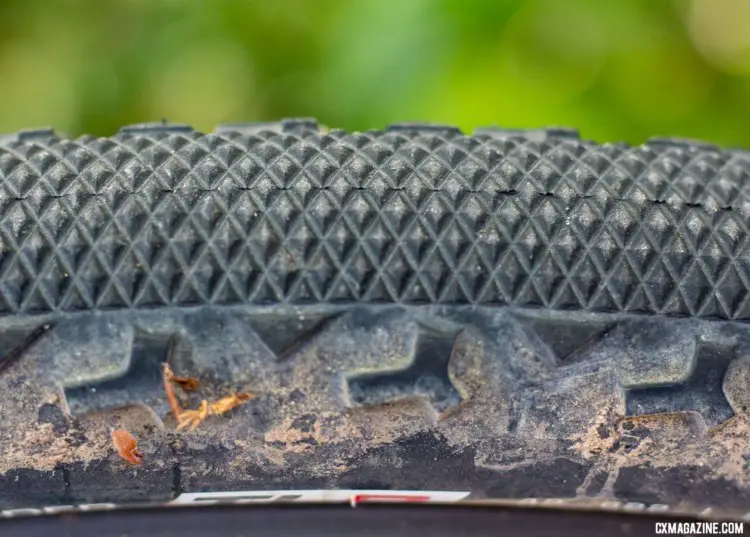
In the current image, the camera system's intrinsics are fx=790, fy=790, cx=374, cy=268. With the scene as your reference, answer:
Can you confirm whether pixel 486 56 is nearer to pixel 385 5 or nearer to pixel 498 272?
pixel 385 5

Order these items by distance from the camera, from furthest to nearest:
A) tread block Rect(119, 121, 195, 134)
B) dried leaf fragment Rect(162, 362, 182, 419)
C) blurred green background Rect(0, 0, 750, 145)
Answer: blurred green background Rect(0, 0, 750, 145), tread block Rect(119, 121, 195, 134), dried leaf fragment Rect(162, 362, 182, 419)

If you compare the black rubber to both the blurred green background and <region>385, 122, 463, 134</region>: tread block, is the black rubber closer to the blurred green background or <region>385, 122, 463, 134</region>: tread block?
<region>385, 122, 463, 134</region>: tread block

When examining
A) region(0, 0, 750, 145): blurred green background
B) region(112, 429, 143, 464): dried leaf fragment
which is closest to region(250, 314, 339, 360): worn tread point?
region(112, 429, 143, 464): dried leaf fragment

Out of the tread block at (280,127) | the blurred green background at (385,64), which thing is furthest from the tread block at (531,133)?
the blurred green background at (385,64)

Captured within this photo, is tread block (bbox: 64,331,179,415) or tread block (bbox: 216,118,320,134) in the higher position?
tread block (bbox: 216,118,320,134)

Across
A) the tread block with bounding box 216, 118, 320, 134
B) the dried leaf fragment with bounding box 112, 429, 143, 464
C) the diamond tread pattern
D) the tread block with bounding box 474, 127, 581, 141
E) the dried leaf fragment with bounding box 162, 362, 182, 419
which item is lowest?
the dried leaf fragment with bounding box 112, 429, 143, 464

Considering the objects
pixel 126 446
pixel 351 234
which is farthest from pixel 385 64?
pixel 126 446

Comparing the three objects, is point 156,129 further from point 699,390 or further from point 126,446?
point 699,390

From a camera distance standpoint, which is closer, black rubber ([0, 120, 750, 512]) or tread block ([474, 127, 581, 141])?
black rubber ([0, 120, 750, 512])
